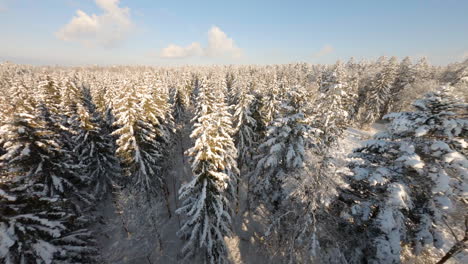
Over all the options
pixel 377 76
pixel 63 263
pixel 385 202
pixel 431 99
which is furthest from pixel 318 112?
pixel 377 76

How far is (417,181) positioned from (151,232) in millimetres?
22251

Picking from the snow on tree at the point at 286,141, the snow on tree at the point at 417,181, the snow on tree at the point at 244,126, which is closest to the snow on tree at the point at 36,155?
the snow on tree at the point at 244,126

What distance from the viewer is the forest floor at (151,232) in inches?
702

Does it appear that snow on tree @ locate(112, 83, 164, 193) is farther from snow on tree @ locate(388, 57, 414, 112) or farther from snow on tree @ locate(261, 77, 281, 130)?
snow on tree @ locate(388, 57, 414, 112)

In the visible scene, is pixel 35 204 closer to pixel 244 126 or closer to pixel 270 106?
pixel 244 126

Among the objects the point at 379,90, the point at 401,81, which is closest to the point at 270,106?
the point at 379,90

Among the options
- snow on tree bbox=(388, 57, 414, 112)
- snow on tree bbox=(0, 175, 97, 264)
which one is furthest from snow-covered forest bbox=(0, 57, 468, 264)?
snow on tree bbox=(388, 57, 414, 112)

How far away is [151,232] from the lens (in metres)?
20.3

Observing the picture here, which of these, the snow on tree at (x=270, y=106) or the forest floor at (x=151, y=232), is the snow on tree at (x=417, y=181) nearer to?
the forest floor at (x=151, y=232)

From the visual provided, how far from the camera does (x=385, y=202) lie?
8508 mm

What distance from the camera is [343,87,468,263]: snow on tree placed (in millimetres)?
7848

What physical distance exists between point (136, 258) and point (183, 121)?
24.8m

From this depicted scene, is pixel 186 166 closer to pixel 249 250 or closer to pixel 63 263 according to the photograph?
pixel 249 250

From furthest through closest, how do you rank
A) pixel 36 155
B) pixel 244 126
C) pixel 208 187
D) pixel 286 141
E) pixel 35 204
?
1. pixel 244 126
2. pixel 36 155
3. pixel 286 141
4. pixel 208 187
5. pixel 35 204
